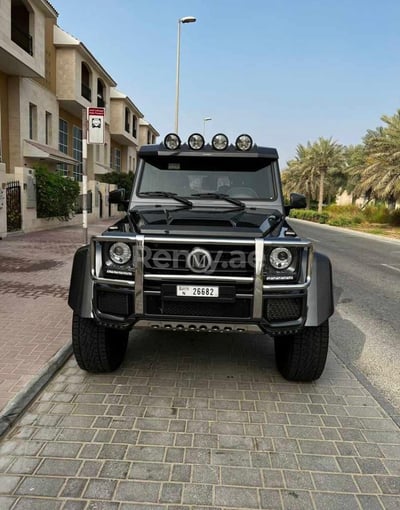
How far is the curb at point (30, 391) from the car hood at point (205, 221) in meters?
1.56

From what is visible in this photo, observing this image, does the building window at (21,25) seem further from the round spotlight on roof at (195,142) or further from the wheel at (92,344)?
the wheel at (92,344)

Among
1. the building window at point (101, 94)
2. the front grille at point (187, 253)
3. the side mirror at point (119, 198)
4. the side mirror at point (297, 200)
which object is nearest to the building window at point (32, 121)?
the building window at point (101, 94)

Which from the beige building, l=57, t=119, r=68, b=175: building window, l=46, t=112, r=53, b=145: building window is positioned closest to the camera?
the beige building

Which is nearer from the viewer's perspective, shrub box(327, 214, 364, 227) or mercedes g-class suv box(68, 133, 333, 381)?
mercedes g-class suv box(68, 133, 333, 381)

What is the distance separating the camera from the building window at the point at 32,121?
842 inches

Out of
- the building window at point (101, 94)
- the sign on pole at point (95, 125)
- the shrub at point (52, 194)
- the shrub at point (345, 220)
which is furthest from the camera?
the shrub at point (345, 220)

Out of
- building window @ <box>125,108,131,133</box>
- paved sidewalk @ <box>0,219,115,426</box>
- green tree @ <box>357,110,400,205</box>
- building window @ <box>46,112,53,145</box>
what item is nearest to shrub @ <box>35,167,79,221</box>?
building window @ <box>46,112,53,145</box>

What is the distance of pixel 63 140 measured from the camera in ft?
85.3

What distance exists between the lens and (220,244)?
3.24m

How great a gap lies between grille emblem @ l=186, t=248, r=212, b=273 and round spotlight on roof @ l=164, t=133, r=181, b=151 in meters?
1.55

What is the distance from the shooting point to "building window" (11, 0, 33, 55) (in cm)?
1936

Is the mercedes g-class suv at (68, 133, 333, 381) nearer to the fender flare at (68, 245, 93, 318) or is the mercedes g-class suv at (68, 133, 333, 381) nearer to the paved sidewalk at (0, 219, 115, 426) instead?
the fender flare at (68, 245, 93, 318)

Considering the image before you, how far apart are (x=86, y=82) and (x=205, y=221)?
92.2 feet

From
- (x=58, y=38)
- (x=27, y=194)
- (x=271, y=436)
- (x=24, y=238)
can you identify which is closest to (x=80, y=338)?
(x=271, y=436)
